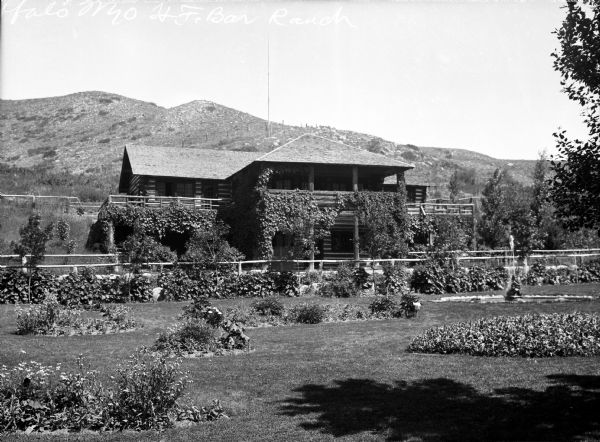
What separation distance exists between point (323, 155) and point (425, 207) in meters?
9.67

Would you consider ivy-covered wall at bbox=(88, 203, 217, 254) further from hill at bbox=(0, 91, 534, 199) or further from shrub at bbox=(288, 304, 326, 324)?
hill at bbox=(0, 91, 534, 199)

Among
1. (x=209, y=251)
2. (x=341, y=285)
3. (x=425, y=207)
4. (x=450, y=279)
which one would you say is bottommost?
(x=341, y=285)

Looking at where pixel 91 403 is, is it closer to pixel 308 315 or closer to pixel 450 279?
pixel 308 315

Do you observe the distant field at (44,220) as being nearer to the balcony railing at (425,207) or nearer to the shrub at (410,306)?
the balcony railing at (425,207)

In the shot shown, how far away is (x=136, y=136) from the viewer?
94.1m

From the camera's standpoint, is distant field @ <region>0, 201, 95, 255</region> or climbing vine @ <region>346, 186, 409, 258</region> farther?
distant field @ <region>0, 201, 95, 255</region>

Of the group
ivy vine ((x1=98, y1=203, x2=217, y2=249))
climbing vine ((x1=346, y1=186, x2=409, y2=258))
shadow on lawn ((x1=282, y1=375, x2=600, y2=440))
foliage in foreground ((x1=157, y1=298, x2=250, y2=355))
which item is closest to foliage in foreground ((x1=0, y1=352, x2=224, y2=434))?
shadow on lawn ((x1=282, y1=375, x2=600, y2=440))

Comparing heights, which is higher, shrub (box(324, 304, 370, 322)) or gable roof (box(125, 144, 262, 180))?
gable roof (box(125, 144, 262, 180))

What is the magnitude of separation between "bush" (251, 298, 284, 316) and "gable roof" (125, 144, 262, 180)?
2277 centimetres

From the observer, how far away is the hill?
82.9 metres

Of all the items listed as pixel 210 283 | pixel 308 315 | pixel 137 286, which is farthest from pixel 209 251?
pixel 308 315

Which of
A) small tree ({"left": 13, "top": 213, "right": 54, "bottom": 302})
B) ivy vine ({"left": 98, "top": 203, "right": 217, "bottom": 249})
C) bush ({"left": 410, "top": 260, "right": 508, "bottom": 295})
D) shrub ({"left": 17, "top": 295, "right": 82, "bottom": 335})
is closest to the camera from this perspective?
shrub ({"left": 17, "top": 295, "right": 82, "bottom": 335})

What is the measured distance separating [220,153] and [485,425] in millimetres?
41721

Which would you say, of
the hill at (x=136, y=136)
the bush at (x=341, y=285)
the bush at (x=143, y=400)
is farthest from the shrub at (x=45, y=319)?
the hill at (x=136, y=136)
